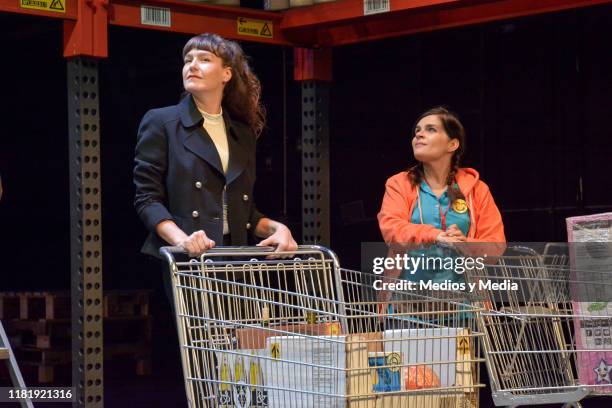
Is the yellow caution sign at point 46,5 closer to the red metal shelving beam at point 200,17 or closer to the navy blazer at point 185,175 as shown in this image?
the red metal shelving beam at point 200,17

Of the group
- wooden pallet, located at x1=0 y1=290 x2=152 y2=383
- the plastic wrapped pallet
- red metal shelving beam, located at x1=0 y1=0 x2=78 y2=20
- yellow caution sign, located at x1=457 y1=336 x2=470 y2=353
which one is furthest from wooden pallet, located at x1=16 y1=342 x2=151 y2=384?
yellow caution sign, located at x1=457 y1=336 x2=470 y2=353

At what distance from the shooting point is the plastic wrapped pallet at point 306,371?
9.69 ft

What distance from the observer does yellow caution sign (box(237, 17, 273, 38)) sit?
5.08m

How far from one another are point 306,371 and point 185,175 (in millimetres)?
1079

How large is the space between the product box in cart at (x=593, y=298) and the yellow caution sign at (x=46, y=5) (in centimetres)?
223

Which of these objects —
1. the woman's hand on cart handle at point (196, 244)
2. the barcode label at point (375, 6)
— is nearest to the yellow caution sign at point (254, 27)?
the barcode label at point (375, 6)

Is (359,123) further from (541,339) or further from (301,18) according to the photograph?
(541,339)

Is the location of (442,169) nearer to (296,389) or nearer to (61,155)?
(296,389)

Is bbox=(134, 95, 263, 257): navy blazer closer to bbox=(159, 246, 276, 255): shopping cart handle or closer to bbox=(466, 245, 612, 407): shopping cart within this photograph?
bbox=(159, 246, 276, 255): shopping cart handle

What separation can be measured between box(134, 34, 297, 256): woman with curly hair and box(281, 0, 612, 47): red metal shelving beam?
983mm

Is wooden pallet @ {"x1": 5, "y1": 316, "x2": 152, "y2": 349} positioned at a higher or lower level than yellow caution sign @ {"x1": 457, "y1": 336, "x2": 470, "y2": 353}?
lower

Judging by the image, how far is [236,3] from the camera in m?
5.09

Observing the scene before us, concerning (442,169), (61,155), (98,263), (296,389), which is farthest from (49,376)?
(296,389)

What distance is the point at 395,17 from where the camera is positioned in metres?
5.04
